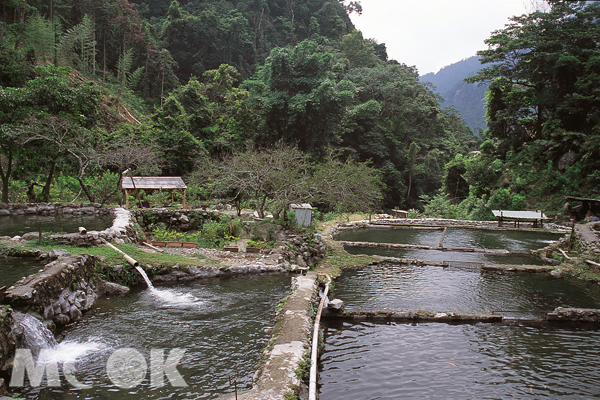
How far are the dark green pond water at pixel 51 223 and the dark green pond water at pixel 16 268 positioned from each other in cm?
286

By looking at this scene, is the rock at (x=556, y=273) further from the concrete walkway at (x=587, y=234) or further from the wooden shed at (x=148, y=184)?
the wooden shed at (x=148, y=184)

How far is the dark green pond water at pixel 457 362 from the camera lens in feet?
17.5

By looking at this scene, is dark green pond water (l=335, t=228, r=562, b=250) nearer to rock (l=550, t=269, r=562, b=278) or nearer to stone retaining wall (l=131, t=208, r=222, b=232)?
rock (l=550, t=269, r=562, b=278)

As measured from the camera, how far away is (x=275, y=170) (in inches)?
560

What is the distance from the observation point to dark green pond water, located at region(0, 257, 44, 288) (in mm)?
7261

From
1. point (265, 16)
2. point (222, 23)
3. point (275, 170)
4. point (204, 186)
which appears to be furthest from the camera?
point (265, 16)

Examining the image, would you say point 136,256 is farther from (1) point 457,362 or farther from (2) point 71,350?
(1) point 457,362

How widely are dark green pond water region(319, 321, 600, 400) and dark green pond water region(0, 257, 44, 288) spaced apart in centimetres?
648

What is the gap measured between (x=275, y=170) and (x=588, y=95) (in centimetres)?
2474

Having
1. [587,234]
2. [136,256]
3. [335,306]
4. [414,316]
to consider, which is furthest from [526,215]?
[136,256]

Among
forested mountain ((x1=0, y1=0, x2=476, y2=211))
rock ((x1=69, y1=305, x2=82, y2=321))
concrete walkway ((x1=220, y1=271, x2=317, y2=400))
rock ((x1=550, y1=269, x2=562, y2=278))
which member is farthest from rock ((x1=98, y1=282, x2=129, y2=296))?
rock ((x1=550, y1=269, x2=562, y2=278))

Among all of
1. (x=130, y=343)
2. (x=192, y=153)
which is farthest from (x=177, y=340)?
(x=192, y=153)

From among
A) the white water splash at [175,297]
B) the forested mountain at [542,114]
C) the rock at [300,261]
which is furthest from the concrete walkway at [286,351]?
the forested mountain at [542,114]

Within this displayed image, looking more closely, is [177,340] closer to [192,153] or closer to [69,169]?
[69,169]
